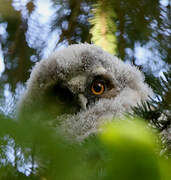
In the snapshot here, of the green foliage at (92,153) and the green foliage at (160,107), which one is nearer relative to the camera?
the green foliage at (92,153)

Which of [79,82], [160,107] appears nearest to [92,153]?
[160,107]

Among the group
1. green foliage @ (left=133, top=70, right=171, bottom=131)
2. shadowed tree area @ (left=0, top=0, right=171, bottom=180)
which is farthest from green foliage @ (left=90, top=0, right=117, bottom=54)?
green foliage @ (left=133, top=70, right=171, bottom=131)

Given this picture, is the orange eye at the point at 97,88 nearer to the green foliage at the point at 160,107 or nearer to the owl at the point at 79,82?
the owl at the point at 79,82

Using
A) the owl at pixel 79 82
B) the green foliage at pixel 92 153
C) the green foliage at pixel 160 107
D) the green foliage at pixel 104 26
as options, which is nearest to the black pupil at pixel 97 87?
the owl at pixel 79 82

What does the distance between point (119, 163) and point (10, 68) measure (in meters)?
1.69

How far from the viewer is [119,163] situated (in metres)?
0.31

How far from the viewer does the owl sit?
5.30ft

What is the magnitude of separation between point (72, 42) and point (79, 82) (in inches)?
21.5

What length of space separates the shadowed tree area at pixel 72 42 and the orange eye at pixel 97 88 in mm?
286

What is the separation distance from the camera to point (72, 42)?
208cm

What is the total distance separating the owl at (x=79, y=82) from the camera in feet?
5.30

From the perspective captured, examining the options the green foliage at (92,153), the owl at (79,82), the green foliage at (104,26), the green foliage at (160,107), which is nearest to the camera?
the green foliage at (92,153)

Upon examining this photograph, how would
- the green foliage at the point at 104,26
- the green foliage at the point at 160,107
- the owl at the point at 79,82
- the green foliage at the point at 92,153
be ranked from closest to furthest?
the green foliage at the point at 92,153, the green foliage at the point at 160,107, the owl at the point at 79,82, the green foliage at the point at 104,26

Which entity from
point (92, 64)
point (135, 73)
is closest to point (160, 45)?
point (135, 73)
